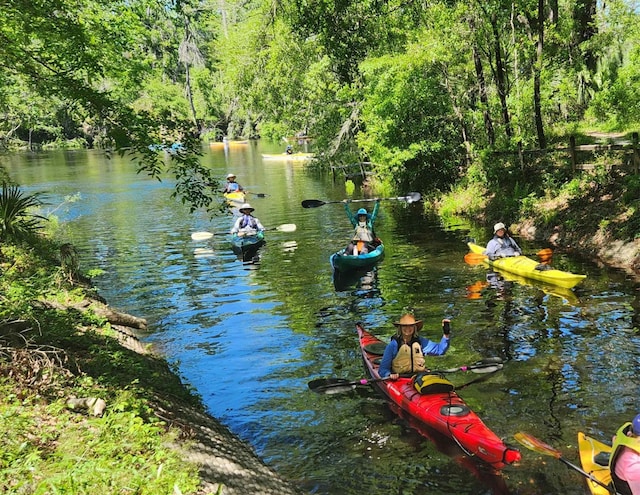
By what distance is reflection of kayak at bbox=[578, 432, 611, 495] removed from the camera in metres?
5.26

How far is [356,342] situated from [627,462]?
572 cm

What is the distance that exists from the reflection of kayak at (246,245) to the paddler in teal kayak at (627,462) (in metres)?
13.9

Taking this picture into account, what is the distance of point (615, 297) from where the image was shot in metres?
11.9

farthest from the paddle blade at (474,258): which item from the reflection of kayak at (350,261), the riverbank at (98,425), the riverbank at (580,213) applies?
the riverbank at (98,425)

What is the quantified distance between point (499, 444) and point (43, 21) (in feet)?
25.4

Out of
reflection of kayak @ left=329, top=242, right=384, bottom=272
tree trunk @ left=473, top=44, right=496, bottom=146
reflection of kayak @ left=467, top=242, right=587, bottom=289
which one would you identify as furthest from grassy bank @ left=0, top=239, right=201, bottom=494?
tree trunk @ left=473, top=44, right=496, bottom=146

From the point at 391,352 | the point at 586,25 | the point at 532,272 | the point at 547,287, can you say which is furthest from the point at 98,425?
the point at 586,25

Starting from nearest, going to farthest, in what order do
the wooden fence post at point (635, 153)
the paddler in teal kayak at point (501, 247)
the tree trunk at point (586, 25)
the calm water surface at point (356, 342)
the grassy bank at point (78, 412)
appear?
the grassy bank at point (78, 412), the calm water surface at point (356, 342), the paddler in teal kayak at point (501, 247), the wooden fence post at point (635, 153), the tree trunk at point (586, 25)

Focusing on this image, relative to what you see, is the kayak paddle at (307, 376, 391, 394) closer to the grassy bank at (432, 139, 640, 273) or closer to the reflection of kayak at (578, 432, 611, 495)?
the reflection of kayak at (578, 432, 611, 495)

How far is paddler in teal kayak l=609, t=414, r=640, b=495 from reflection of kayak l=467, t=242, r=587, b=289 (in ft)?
26.1

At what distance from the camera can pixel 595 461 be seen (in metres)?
5.62

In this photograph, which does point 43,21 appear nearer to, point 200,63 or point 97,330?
point 97,330

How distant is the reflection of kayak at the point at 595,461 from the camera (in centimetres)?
526

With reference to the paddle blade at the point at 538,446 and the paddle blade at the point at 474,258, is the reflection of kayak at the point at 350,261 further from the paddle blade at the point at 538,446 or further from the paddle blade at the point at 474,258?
the paddle blade at the point at 538,446
